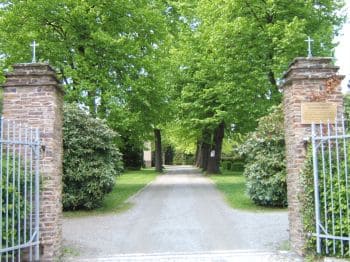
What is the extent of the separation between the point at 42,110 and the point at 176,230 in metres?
4.78

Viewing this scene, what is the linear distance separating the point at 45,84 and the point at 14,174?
1.88 metres

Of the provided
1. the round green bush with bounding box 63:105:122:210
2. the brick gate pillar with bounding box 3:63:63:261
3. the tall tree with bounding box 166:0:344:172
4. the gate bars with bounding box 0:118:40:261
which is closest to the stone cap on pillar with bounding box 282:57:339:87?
the brick gate pillar with bounding box 3:63:63:261

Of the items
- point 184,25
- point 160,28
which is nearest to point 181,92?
point 184,25

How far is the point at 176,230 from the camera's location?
10391 mm

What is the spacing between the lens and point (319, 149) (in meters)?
7.32

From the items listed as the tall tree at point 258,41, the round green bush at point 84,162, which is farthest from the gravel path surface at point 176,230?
the tall tree at point 258,41

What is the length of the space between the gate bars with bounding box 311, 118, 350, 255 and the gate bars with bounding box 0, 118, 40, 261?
4832mm

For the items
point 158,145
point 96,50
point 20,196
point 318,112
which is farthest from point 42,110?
point 158,145

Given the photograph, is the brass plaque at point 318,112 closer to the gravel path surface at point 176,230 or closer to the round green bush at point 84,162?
the gravel path surface at point 176,230

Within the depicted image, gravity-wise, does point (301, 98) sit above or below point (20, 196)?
above

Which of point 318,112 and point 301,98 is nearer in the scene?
point 318,112

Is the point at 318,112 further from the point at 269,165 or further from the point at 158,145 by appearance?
the point at 158,145

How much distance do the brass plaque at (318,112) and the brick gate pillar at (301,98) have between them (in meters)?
0.07

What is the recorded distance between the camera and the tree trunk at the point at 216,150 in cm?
3002
